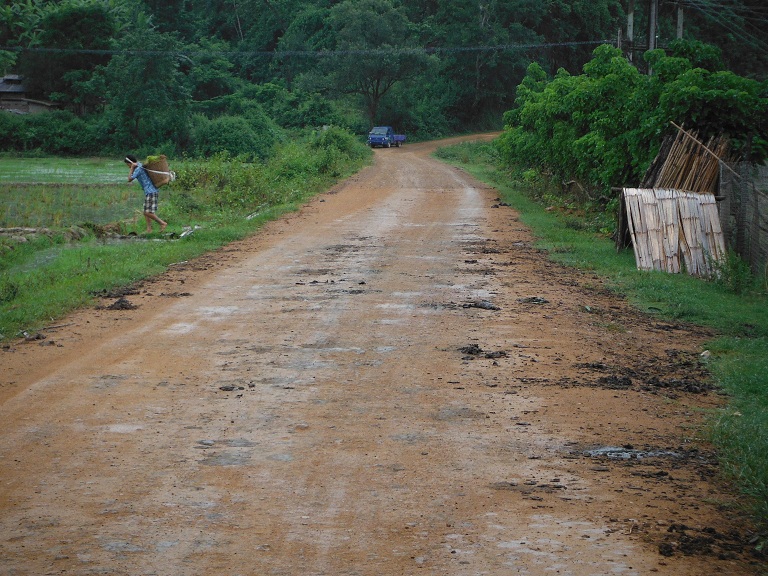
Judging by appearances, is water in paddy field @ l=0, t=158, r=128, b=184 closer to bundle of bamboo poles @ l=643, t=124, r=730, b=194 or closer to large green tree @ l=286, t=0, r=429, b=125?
large green tree @ l=286, t=0, r=429, b=125

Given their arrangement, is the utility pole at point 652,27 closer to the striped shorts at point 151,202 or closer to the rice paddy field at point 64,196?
the rice paddy field at point 64,196

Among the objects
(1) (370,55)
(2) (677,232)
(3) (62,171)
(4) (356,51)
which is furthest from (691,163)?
(1) (370,55)

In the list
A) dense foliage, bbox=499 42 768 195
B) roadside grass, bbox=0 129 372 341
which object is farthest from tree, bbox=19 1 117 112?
dense foliage, bbox=499 42 768 195

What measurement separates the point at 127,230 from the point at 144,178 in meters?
2.32

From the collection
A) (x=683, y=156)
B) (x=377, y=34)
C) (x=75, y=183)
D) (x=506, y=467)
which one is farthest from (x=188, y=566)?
(x=377, y=34)

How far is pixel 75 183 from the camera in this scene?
34.5 m

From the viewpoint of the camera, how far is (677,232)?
14266mm

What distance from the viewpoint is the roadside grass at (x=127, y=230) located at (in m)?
12.1

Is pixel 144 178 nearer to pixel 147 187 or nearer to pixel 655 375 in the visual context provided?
pixel 147 187

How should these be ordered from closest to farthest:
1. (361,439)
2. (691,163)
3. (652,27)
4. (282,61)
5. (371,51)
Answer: (361,439) < (691,163) < (652,27) < (371,51) < (282,61)

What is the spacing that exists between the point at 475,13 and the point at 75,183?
43.9 m

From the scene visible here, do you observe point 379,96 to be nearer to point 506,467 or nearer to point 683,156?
point 683,156

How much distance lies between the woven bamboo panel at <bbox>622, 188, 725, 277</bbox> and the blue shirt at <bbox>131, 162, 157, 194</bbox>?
959 centimetres

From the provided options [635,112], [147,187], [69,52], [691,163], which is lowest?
[147,187]
